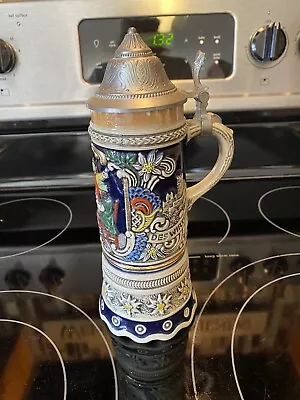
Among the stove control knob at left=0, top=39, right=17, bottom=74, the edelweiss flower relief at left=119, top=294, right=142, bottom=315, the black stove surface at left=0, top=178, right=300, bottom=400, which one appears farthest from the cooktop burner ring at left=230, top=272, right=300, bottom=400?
the stove control knob at left=0, top=39, right=17, bottom=74

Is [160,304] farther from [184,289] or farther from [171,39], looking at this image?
[171,39]

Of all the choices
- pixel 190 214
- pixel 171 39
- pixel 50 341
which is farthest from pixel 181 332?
pixel 171 39

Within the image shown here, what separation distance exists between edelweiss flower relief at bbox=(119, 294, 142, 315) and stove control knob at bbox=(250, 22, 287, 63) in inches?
15.8

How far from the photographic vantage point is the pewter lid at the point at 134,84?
0.37 meters

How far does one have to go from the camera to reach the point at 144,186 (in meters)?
0.41

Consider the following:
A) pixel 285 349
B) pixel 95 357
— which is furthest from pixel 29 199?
pixel 285 349

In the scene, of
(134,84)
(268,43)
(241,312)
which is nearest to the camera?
(134,84)

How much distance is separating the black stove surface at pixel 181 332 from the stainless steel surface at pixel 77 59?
0.55ft

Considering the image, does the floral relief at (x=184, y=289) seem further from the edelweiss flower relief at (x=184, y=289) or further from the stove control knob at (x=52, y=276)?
the stove control knob at (x=52, y=276)

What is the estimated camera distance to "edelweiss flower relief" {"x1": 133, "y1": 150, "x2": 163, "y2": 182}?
1.29 feet

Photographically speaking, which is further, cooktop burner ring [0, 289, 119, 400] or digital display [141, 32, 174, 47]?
digital display [141, 32, 174, 47]

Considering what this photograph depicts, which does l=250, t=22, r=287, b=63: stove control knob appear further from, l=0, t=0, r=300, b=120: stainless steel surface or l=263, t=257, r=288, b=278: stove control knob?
l=263, t=257, r=288, b=278: stove control knob

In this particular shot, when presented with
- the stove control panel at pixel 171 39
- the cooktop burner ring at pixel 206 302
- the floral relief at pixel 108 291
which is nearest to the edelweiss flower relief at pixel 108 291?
the floral relief at pixel 108 291

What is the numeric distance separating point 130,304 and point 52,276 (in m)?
0.16
